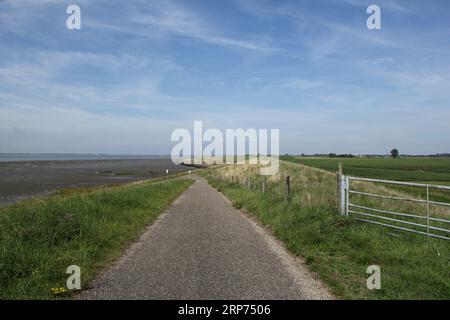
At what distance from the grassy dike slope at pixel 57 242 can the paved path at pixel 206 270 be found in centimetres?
53

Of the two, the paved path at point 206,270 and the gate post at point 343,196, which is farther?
the gate post at point 343,196

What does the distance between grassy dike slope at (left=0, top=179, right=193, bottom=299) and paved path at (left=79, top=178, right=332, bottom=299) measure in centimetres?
53

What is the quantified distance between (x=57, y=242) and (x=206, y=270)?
11.7 ft

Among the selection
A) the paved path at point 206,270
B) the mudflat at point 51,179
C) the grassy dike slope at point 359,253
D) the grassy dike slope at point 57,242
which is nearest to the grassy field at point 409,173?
the grassy dike slope at point 359,253

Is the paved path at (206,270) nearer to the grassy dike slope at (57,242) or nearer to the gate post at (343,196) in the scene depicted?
the grassy dike slope at (57,242)

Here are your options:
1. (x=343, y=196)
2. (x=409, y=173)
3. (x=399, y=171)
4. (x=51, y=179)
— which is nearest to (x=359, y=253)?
(x=343, y=196)

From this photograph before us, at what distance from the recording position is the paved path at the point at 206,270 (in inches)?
209

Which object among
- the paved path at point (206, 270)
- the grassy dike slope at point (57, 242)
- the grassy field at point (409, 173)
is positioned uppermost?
the grassy dike slope at point (57, 242)

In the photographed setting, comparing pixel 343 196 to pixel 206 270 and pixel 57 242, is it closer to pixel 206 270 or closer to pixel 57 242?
pixel 206 270

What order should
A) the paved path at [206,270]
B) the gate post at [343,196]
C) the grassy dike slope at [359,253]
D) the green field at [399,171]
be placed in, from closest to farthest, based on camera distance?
the paved path at [206,270]
the grassy dike slope at [359,253]
the gate post at [343,196]
the green field at [399,171]

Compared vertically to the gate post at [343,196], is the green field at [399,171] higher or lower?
lower

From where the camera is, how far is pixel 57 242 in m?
7.72

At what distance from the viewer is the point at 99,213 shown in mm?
10789

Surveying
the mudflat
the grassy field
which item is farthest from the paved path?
the mudflat
